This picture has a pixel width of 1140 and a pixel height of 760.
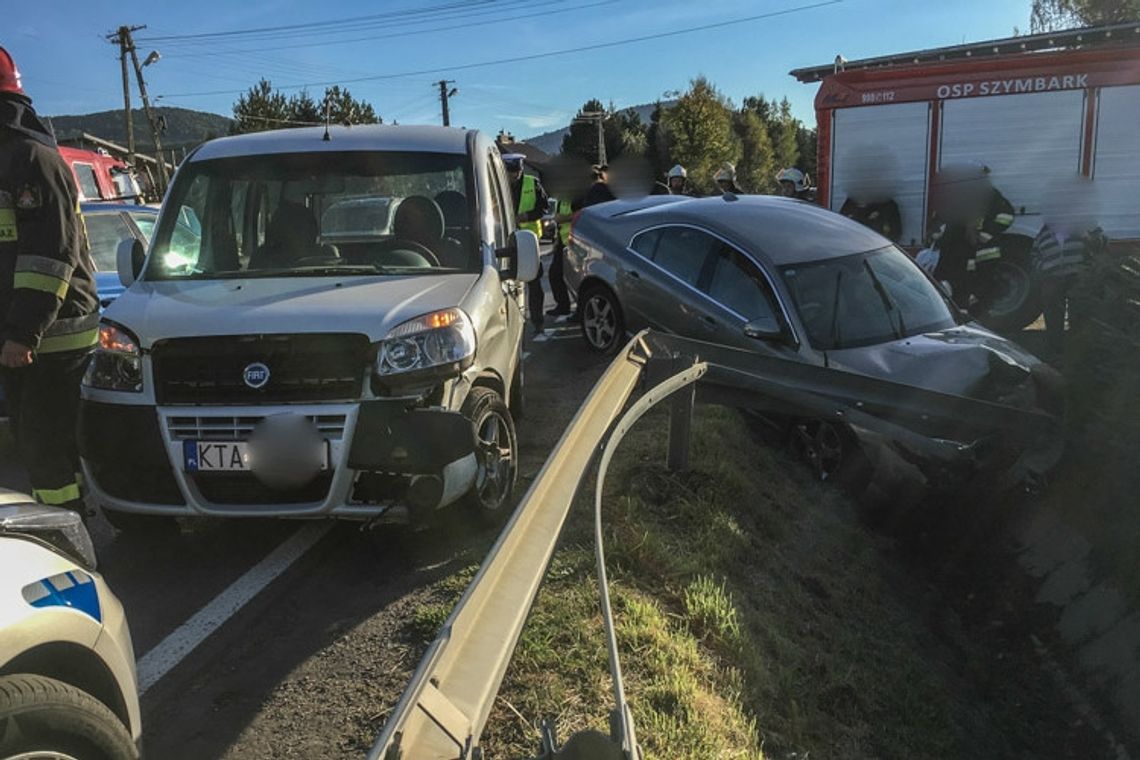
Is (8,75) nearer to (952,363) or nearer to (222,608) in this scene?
(222,608)

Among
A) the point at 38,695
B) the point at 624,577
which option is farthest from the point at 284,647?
the point at 38,695

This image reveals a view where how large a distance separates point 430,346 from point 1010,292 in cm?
820

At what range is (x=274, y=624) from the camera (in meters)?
3.68

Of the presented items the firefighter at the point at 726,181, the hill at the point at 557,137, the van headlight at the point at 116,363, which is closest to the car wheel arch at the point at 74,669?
the van headlight at the point at 116,363

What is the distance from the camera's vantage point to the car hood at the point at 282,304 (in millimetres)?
3766

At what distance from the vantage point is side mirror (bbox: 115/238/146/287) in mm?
4664

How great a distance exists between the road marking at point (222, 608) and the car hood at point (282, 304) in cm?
118

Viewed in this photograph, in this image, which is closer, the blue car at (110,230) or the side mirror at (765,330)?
the side mirror at (765,330)

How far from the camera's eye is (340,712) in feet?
10.1

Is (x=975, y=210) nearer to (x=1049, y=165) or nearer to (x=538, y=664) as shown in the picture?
(x=1049, y=165)

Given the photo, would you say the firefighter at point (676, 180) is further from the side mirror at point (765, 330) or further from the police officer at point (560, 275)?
the side mirror at point (765, 330)

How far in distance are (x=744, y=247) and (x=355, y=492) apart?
3817 mm

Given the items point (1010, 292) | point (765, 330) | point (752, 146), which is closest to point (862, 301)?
point (765, 330)

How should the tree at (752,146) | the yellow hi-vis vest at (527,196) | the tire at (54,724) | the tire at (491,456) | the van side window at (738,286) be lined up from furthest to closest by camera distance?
the tree at (752,146), the yellow hi-vis vest at (527,196), the van side window at (738,286), the tire at (491,456), the tire at (54,724)
